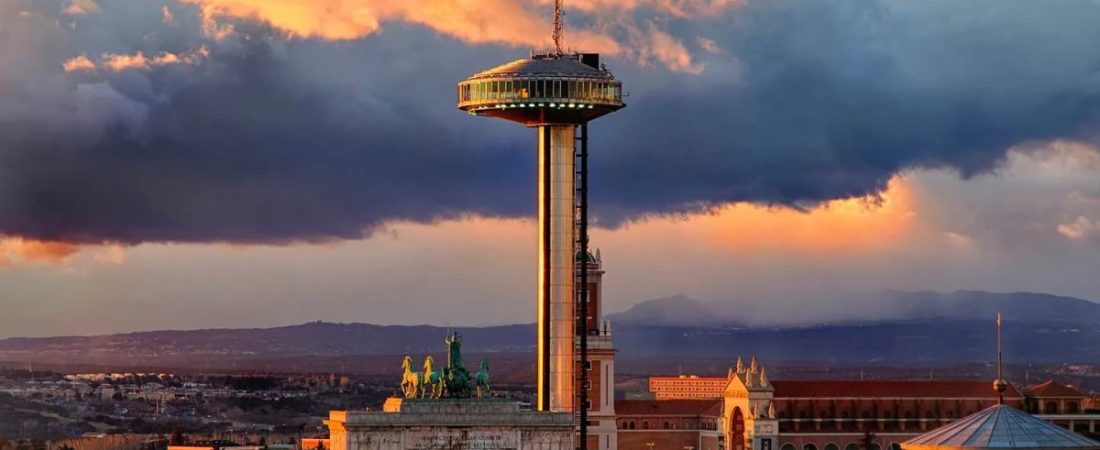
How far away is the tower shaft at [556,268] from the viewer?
173m

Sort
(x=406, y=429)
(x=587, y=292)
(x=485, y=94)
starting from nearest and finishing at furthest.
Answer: (x=406, y=429) → (x=485, y=94) → (x=587, y=292)

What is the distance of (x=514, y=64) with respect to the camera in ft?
561

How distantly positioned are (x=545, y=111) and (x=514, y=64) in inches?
125

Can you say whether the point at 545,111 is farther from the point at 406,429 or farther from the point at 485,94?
the point at 406,429

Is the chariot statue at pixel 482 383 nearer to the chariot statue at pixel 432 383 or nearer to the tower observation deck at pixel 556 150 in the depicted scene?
the chariot statue at pixel 432 383

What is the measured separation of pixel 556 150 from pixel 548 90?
4702 millimetres

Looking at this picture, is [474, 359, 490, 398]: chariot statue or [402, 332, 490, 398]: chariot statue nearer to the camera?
[474, 359, 490, 398]: chariot statue

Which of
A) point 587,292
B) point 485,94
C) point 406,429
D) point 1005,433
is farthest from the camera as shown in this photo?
point 587,292

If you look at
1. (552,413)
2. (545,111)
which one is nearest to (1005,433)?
(552,413)

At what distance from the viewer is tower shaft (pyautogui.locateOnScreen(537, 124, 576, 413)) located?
172625 millimetres

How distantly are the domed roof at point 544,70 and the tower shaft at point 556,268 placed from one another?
11.2ft

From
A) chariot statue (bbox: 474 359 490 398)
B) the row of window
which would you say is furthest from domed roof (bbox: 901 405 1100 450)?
the row of window

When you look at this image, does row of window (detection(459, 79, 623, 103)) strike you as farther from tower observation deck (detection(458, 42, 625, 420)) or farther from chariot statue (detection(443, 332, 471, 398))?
chariot statue (detection(443, 332, 471, 398))

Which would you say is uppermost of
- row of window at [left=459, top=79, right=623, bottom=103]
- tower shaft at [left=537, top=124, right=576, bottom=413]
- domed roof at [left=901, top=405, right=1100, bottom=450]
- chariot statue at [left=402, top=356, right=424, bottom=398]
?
row of window at [left=459, top=79, right=623, bottom=103]
